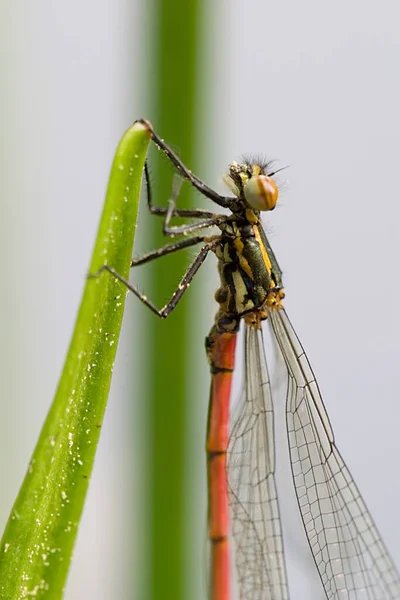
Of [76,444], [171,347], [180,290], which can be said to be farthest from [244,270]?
[76,444]

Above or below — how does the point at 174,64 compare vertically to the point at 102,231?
above

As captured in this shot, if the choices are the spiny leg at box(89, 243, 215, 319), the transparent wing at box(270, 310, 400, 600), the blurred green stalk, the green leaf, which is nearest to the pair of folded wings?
the transparent wing at box(270, 310, 400, 600)

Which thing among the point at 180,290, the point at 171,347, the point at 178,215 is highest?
the point at 171,347

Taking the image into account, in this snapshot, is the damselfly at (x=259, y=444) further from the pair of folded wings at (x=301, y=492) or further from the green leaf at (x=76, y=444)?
the green leaf at (x=76, y=444)

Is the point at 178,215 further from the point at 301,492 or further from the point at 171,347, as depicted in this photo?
the point at 301,492

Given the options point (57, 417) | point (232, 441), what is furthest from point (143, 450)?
point (57, 417)

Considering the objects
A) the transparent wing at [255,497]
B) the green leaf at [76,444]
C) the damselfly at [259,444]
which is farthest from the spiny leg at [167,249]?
the green leaf at [76,444]

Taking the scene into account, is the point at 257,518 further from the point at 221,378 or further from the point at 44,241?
the point at 44,241
